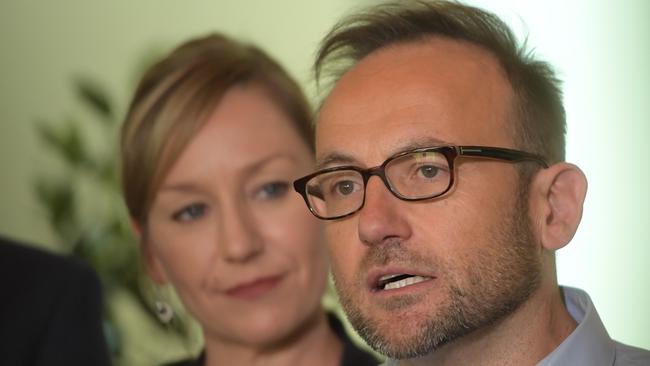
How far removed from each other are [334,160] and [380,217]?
0.48 feet

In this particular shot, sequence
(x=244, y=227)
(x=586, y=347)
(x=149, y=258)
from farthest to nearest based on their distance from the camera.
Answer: (x=149, y=258), (x=244, y=227), (x=586, y=347)

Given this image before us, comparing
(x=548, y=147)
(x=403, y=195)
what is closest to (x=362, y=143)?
(x=403, y=195)

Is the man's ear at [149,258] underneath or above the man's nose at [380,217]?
underneath

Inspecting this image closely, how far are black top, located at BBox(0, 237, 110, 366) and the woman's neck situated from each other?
0.40 meters

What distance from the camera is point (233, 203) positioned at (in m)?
1.63

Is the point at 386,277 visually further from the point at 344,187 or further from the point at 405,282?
the point at 344,187

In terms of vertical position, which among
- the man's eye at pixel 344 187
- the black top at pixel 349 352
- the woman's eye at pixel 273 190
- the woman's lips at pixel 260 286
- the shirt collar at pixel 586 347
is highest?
the man's eye at pixel 344 187

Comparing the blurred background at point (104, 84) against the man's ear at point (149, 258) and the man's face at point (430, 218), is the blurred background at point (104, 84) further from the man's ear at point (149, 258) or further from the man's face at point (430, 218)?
the man's face at point (430, 218)

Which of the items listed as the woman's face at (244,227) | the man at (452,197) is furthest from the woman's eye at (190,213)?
the man at (452,197)

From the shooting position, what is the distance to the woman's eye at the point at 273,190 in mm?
1648

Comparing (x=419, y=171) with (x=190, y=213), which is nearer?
(x=419, y=171)

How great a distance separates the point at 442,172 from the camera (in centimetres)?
121

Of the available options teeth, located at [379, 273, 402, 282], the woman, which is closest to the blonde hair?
the woman

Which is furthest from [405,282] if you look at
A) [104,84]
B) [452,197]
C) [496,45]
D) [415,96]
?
[104,84]
